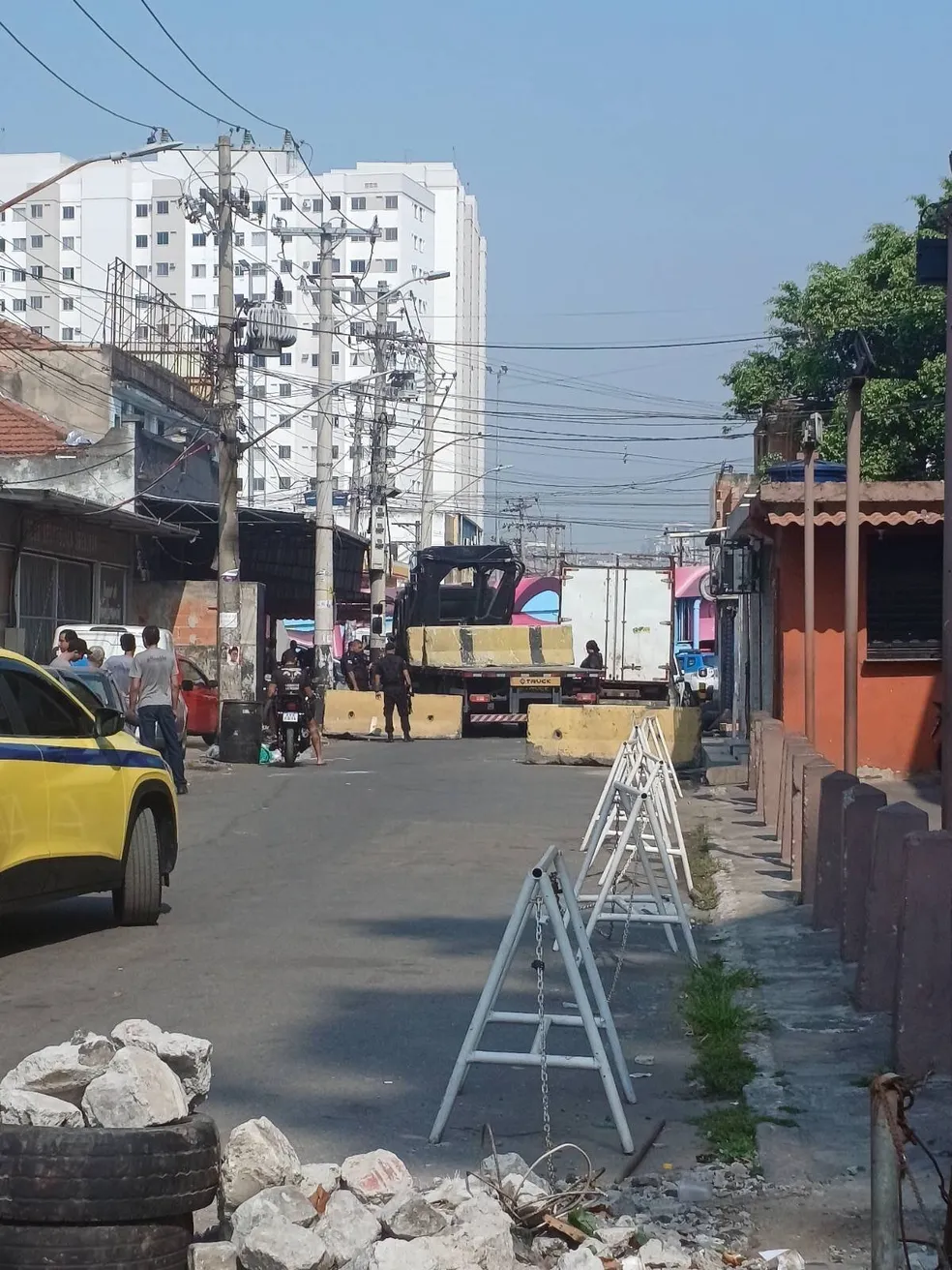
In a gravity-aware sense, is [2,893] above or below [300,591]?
below

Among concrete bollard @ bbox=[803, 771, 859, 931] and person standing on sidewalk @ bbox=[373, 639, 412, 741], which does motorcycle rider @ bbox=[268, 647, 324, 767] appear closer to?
person standing on sidewalk @ bbox=[373, 639, 412, 741]

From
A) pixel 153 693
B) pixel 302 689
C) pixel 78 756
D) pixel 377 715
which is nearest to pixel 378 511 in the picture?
pixel 377 715

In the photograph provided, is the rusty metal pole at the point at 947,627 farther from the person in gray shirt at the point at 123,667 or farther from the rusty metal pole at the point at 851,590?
the person in gray shirt at the point at 123,667

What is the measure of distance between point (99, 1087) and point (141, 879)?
597 centimetres

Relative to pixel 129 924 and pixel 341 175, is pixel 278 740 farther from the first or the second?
pixel 341 175

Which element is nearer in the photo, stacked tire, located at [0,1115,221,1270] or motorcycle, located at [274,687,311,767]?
stacked tire, located at [0,1115,221,1270]

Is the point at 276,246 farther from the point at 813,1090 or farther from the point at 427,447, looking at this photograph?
the point at 813,1090

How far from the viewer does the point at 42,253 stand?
127 meters

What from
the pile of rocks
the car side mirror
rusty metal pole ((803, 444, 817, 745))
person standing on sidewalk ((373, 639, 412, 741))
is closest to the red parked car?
person standing on sidewalk ((373, 639, 412, 741))

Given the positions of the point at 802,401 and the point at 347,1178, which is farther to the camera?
the point at 802,401

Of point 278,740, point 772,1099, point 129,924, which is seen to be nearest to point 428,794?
point 278,740

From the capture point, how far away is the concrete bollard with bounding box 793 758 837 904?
35.5 ft

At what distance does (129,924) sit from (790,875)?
17.0 feet

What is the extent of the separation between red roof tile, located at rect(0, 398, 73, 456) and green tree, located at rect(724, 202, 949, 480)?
1459cm
